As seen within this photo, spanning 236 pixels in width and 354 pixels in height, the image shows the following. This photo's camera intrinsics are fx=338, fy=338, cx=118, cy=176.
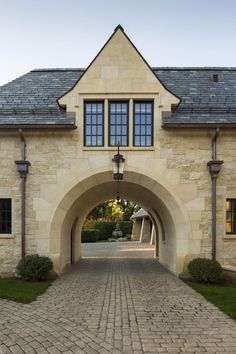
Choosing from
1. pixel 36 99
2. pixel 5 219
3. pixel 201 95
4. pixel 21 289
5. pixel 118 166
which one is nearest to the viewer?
pixel 21 289

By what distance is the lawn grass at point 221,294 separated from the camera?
800cm

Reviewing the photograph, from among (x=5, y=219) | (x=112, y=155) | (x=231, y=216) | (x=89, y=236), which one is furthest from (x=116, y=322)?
(x=89, y=236)

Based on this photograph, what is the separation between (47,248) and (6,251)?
4.89 feet

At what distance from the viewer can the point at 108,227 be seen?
45.8 metres

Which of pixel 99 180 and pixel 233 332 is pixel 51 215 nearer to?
pixel 99 180

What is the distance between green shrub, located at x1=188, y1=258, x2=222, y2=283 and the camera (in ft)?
36.7

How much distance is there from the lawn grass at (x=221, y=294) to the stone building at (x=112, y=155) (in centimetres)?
150

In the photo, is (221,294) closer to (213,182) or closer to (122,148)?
(213,182)

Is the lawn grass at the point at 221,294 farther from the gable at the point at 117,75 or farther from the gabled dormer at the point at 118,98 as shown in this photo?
the gable at the point at 117,75

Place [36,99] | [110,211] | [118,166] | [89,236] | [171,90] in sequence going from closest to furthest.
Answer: [118,166]
[36,99]
[171,90]
[89,236]
[110,211]

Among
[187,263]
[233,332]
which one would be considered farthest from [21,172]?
[233,332]

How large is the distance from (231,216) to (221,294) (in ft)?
12.5

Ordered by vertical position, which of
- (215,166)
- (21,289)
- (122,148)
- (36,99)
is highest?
(36,99)

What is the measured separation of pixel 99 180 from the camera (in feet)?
42.7
